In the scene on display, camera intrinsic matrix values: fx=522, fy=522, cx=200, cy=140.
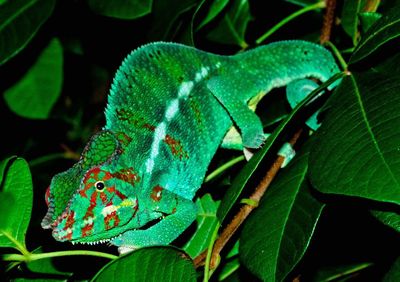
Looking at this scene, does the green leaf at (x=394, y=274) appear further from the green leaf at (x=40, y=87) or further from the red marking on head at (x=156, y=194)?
the green leaf at (x=40, y=87)

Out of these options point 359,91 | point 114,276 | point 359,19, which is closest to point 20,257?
point 114,276

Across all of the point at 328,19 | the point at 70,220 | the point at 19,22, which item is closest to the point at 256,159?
the point at 70,220

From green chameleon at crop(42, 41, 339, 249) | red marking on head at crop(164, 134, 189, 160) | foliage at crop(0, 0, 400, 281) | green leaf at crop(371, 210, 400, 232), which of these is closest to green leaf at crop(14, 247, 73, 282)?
foliage at crop(0, 0, 400, 281)

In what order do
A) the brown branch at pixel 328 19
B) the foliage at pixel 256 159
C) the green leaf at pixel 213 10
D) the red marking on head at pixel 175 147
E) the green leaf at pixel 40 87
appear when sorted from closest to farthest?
the foliage at pixel 256 159, the red marking on head at pixel 175 147, the brown branch at pixel 328 19, the green leaf at pixel 213 10, the green leaf at pixel 40 87

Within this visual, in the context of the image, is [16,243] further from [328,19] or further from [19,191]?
[328,19]

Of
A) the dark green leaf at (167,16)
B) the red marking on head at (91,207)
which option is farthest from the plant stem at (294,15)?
the red marking on head at (91,207)
